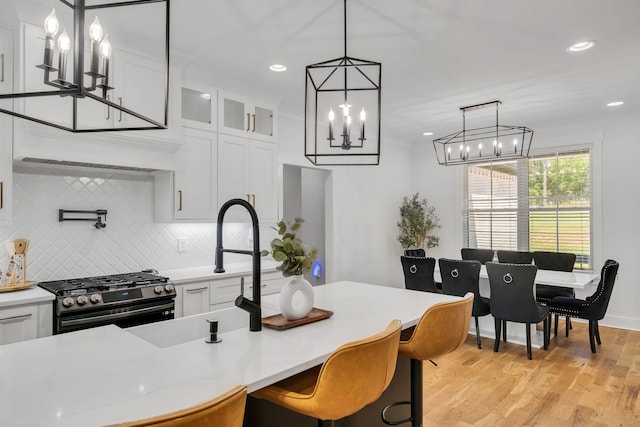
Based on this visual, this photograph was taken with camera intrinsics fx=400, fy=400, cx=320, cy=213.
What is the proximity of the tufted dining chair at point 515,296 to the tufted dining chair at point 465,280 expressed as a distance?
Result: 15 centimetres

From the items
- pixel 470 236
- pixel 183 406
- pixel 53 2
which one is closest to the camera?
pixel 183 406

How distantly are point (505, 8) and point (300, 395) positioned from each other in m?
2.57

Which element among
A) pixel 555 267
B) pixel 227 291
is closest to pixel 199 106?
pixel 227 291

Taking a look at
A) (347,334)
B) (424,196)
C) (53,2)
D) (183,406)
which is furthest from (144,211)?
(424,196)

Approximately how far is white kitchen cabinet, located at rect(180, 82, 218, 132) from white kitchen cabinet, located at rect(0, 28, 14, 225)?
3.97 feet

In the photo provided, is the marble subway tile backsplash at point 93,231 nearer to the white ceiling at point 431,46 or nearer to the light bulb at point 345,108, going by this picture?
the white ceiling at point 431,46

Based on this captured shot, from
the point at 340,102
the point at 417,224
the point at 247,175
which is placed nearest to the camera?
the point at 247,175

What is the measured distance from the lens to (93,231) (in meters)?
3.29

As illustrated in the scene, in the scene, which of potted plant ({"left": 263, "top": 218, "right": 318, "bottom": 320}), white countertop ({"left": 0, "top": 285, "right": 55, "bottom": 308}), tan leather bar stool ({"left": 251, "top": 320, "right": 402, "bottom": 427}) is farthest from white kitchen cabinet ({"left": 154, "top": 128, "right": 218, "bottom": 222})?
tan leather bar stool ({"left": 251, "top": 320, "right": 402, "bottom": 427})

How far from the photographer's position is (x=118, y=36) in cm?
292

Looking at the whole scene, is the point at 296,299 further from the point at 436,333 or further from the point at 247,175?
the point at 247,175

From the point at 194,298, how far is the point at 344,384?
2.37 m

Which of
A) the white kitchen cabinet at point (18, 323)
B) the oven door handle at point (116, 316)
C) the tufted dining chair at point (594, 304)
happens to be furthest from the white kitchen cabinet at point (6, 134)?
the tufted dining chair at point (594, 304)

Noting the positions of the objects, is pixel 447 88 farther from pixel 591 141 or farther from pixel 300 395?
pixel 300 395
